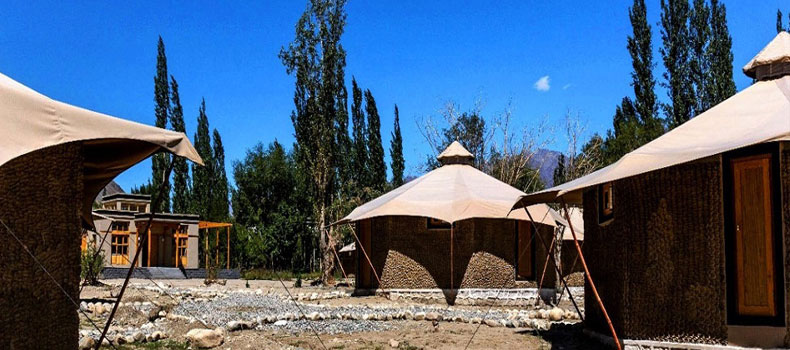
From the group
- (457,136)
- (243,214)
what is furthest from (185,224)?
(457,136)

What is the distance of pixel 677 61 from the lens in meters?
24.7

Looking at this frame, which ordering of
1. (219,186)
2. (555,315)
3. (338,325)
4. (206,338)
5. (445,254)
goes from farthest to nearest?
(219,186) < (445,254) < (555,315) < (338,325) < (206,338)

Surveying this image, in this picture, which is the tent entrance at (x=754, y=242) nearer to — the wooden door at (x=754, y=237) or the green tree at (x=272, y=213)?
the wooden door at (x=754, y=237)

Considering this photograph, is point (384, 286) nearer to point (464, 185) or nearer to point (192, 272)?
point (464, 185)

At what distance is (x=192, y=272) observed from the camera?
28406mm

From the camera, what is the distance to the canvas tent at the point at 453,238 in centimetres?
1438

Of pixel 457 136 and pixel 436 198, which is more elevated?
pixel 457 136

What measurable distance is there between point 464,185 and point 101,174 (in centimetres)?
866

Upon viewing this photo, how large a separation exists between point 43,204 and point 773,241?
19.6 ft

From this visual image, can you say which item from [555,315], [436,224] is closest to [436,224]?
[436,224]

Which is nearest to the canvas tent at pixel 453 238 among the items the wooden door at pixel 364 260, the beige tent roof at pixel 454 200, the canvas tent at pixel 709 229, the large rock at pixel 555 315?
the beige tent roof at pixel 454 200

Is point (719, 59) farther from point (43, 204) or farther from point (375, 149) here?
point (43, 204)

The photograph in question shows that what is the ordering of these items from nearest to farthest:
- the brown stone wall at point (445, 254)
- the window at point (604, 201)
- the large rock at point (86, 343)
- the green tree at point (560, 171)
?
the large rock at point (86, 343), the window at point (604, 201), the brown stone wall at point (445, 254), the green tree at point (560, 171)

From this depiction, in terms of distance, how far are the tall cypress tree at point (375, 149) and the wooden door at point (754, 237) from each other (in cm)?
2594
